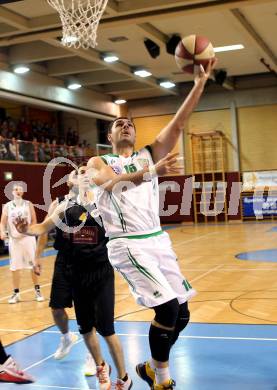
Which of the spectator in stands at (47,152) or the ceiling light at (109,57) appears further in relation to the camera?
the spectator in stands at (47,152)

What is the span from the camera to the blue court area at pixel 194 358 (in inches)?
190

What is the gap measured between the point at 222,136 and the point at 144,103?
14.0 feet

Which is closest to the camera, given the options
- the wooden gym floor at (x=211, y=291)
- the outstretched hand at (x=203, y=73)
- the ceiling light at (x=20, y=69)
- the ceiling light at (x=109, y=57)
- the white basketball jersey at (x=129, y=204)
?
the white basketball jersey at (x=129, y=204)

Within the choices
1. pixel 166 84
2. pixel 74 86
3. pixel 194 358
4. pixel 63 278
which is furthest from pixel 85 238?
pixel 166 84

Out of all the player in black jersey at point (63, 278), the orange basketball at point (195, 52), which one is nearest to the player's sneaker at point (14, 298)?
the player in black jersey at point (63, 278)

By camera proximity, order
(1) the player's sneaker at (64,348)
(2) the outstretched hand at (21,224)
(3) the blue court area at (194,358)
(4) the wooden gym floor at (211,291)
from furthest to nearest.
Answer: (4) the wooden gym floor at (211,291) → (1) the player's sneaker at (64,348) → (3) the blue court area at (194,358) → (2) the outstretched hand at (21,224)

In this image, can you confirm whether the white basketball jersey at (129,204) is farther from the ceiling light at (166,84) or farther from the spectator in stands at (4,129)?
the ceiling light at (166,84)

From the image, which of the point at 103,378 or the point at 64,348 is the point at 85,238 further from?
the point at 64,348

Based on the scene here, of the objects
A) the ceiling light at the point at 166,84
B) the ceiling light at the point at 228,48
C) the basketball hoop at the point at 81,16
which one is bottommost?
the basketball hoop at the point at 81,16

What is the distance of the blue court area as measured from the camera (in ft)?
15.8

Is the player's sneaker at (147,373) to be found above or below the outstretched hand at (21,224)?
below

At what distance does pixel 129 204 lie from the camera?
13.5ft

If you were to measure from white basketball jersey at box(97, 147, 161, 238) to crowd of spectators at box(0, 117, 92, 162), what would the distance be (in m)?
13.9

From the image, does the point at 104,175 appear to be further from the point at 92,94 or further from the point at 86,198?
the point at 92,94
